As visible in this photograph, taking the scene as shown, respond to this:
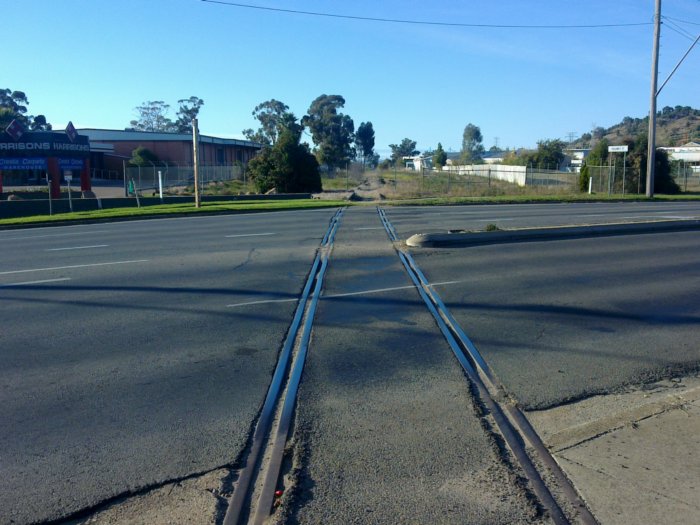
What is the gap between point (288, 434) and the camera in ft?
17.5

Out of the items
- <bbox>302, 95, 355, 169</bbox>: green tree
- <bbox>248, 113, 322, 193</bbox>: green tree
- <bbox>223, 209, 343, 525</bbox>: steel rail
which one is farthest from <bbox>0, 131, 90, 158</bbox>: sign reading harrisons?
<bbox>302, 95, 355, 169</bbox>: green tree

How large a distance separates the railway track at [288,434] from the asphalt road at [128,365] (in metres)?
0.19

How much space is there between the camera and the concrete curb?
16.4m

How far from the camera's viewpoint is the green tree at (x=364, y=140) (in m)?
119

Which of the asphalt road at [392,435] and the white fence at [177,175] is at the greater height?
the white fence at [177,175]

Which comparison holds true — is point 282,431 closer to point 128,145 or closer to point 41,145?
point 41,145

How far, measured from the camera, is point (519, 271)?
12.8m

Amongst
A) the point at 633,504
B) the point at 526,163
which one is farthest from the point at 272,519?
the point at 526,163

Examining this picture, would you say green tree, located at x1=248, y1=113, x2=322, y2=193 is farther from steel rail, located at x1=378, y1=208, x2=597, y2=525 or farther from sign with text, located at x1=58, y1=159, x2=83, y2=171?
steel rail, located at x1=378, y1=208, x2=597, y2=525

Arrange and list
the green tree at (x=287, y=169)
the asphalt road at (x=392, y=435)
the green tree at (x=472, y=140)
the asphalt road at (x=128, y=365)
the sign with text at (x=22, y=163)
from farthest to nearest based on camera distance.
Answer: the green tree at (x=472, y=140) < the green tree at (x=287, y=169) < the sign with text at (x=22, y=163) < the asphalt road at (x=128, y=365) < the asphalt road at (x=392, y=435)

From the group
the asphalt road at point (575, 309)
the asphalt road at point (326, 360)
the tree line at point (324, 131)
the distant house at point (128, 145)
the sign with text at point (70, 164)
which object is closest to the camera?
the asphalt road at point (326, 360)

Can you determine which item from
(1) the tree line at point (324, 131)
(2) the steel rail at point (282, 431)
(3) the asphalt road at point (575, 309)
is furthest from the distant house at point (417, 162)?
(2) the steel rail at point (282, 431)

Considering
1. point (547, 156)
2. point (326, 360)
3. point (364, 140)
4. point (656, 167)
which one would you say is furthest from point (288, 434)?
point (364, 140)

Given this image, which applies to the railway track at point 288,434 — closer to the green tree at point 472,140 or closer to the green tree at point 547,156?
the green tree at point 547,156
